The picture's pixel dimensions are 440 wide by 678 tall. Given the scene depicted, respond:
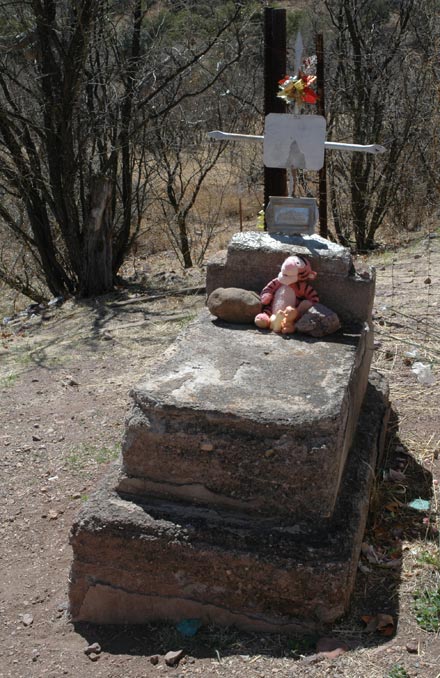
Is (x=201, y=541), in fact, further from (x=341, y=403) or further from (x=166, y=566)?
(x=341, y=403)

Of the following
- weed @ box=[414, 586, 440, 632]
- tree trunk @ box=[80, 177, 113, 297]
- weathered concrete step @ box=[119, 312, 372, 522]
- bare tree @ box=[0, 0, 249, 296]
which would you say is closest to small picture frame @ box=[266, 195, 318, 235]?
weathered concrete step @ box=[119, 312, 372, 522]

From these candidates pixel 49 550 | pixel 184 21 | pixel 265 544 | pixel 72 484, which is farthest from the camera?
pixel 184 21

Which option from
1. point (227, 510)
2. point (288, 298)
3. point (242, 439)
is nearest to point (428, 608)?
point (227, 510)

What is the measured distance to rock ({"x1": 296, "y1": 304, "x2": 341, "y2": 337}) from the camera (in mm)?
3334

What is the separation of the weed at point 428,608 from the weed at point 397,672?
0.80ft

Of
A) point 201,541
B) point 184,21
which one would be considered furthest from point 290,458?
point 184,21

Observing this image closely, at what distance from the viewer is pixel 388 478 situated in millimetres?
3576

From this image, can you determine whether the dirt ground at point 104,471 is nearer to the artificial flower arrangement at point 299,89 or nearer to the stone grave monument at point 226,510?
the stone grave monument at point 226,510

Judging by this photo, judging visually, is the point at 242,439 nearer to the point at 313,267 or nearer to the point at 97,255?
the point at 313,267

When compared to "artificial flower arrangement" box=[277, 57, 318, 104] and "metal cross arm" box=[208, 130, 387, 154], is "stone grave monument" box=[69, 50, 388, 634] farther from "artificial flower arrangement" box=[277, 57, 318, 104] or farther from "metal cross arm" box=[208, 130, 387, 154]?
"artificial flower arrangement" box=[277, 57, 318, 104]

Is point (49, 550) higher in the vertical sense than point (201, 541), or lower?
lower

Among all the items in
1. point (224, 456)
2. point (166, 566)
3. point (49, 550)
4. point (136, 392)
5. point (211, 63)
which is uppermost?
point (211, 63)

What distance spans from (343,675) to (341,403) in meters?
0.90

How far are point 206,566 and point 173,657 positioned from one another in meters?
0.31
